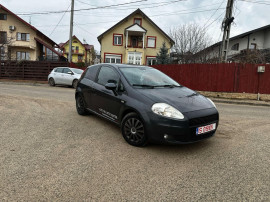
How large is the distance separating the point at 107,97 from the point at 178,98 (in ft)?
5.18

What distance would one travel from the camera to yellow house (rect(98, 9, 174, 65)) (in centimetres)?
2875

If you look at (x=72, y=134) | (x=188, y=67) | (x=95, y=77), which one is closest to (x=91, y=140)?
(x=72, y=134)

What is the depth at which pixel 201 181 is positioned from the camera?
2.53 meters

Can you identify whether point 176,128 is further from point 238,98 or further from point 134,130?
point 238,98

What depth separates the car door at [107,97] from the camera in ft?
13.0

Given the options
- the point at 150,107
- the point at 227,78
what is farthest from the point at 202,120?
the point at 227,78

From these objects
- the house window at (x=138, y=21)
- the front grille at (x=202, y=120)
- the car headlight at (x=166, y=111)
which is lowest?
the front grille at (x=202, y=120)

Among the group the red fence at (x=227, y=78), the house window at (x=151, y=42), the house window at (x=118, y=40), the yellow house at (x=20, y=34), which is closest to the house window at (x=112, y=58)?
the house window at (x=118, y=40)

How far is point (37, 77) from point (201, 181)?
65.9 feet

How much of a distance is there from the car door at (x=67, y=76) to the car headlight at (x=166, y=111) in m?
12.1

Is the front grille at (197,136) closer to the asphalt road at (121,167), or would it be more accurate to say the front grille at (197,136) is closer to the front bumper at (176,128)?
the front bumper at (176,128)

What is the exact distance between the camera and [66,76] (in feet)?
47.4

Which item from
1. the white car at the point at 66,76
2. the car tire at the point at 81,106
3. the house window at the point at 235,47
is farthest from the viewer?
the house window at the point at 235,47

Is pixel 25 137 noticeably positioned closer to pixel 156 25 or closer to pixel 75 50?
pixel 156 25
